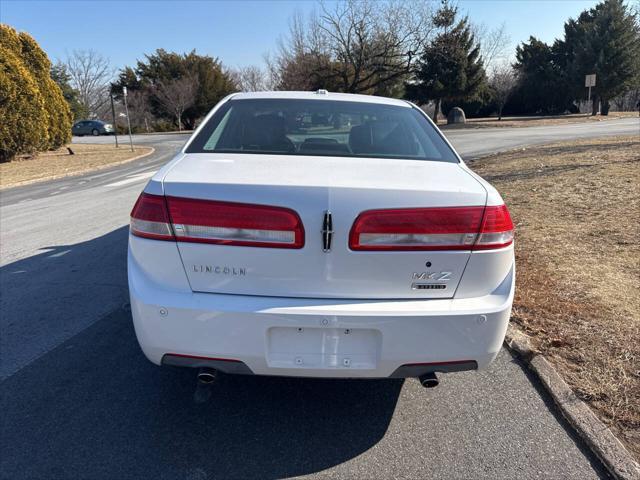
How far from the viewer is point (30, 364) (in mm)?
3250

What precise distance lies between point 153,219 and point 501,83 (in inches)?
1995

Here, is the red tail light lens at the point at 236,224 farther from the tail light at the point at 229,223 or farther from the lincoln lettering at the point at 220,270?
the lincoln lettering at the point at 220,270

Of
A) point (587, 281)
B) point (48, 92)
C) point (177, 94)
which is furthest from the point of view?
point (177, 94)

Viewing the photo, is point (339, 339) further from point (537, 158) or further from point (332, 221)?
point (537, 158)

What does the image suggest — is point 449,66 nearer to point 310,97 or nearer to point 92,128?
point 92,128

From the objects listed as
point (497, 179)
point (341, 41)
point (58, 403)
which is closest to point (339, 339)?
point (58, 403)

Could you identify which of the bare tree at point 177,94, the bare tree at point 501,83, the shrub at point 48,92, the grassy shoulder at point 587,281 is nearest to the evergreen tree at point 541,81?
the bare tree at point 501,83

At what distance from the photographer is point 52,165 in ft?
60.2

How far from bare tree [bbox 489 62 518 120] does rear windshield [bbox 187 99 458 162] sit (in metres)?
46.6

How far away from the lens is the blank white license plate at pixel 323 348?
218cm

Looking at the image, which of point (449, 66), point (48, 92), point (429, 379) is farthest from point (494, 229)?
point (449, 66)

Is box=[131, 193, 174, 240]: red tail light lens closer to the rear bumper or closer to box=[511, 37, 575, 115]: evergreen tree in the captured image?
the rear bumper

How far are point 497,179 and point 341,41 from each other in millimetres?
32209

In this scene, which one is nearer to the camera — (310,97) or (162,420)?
(162,420)
